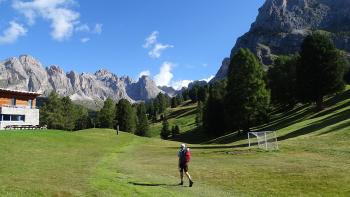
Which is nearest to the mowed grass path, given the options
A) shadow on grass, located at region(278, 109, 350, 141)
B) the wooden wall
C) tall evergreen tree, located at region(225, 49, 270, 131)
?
shadow on grass, located at region(278, 109, 350, 141)

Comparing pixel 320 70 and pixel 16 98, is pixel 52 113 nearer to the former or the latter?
pixel 16 98

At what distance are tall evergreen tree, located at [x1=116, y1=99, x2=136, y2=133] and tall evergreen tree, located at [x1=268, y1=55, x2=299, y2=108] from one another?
5585 cm

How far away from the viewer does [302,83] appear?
84812mm

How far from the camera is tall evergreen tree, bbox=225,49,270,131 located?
259 ft

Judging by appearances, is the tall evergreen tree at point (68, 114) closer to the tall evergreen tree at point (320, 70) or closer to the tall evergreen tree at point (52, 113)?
the tall evergreen tree at point (52, 113)

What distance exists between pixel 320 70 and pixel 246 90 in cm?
1566

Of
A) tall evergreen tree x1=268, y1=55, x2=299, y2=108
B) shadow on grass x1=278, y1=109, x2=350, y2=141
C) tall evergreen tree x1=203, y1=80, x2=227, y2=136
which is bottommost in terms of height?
shadow on grass x1=278, y1=109, x2=350, y2=141

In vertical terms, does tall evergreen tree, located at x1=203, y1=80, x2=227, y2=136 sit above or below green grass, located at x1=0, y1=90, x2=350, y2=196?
above

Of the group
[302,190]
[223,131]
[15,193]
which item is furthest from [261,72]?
[15,193]

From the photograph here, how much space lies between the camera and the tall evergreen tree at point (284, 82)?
106812 mm

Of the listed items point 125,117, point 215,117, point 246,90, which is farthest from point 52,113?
point 246,90

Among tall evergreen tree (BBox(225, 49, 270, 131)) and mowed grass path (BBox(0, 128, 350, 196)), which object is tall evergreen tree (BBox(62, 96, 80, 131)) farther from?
mowed grass path (BBox(0, 128, 350, 196))

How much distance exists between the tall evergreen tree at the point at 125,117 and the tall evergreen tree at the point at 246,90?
76.9 metres

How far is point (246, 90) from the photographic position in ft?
259
